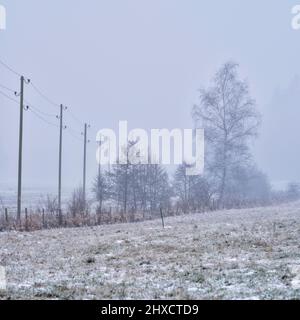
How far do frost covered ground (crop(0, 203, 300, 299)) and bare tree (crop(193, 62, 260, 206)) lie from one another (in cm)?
2533

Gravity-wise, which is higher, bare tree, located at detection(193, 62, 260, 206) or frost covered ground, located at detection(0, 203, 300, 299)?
bare tree, located at detection(193, 62, 260, 206)

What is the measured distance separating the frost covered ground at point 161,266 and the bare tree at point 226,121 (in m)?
25.3

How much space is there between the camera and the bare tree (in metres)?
43.2

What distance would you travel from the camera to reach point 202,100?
4388cm

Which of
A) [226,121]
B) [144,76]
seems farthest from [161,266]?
[144,76]

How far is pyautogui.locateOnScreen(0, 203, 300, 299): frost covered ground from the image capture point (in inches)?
340

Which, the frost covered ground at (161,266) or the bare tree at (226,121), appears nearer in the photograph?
the frost covered ground at (161,266)

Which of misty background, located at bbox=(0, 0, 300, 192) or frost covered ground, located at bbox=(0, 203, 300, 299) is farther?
misty background, located at bbox=(0, 0, 300, 192)

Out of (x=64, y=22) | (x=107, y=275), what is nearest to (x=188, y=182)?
(x=107, y=275)

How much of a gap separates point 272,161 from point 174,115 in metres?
22.3

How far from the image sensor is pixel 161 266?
1130 cm

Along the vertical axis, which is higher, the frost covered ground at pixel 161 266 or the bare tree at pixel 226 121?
the bare tree at pixel 226 121

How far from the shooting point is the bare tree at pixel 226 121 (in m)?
43.2
